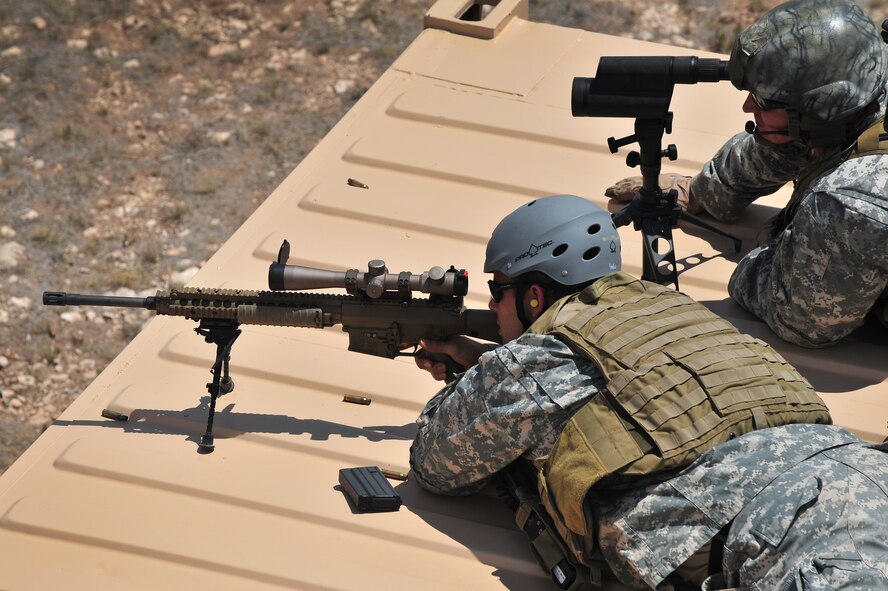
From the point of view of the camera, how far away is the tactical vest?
3.65m

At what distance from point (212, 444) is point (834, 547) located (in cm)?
241

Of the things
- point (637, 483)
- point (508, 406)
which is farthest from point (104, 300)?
point (637, 483)

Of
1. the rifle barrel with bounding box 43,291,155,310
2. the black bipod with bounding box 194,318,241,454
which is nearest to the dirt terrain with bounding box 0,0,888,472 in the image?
the rifle barrel with bounding box 43,291,155,310

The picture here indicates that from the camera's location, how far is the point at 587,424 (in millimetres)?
3752

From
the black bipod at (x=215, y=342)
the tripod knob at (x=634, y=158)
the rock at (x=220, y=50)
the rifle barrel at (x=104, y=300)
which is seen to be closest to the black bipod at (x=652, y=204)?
the tripod knob at (x=634, y=158)

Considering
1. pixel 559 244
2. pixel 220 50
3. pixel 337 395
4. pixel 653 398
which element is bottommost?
pixel 220 50

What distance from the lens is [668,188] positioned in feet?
20.2

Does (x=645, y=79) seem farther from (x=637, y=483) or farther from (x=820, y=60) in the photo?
(x=637, y=483)

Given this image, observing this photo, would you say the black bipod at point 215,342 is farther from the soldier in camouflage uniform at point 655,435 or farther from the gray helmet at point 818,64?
the gray helmet at point 818,64

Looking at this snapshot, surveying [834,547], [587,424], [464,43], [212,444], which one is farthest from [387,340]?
[464,43]

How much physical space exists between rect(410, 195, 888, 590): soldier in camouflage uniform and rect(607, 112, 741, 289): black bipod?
1243 millimetres

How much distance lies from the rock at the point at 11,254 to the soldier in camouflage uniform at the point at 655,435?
17.8ft

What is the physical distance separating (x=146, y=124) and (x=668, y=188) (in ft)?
18.4

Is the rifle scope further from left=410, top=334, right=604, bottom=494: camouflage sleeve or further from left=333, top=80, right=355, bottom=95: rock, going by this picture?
left=333, top=80, right=355, bottom=95: rock
